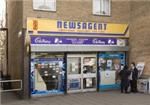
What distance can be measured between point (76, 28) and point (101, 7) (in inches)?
86.8

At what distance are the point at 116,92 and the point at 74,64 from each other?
2.68 m

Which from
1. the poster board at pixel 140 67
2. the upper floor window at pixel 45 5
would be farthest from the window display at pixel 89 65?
the upper floor window at pixel 45 5

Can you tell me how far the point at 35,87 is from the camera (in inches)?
671

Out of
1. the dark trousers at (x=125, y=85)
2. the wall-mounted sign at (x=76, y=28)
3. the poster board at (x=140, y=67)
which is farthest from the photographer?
the poster board at (x=140, y=67)

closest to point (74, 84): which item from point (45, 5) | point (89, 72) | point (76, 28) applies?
point (89, 72)

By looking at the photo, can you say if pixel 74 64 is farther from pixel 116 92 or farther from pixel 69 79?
pixel 116 92

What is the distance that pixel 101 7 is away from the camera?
19172 mm

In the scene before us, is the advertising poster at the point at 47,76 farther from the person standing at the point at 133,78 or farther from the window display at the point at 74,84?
the person standing at the point at 133,78

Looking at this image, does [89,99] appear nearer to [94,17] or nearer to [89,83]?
[89,83]

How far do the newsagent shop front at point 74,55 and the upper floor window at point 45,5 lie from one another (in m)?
0.63

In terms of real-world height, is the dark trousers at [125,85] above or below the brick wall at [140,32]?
below

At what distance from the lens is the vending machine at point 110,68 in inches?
748

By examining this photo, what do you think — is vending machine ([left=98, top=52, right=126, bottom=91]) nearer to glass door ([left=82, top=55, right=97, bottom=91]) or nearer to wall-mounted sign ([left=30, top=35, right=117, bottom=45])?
glass door ([left=82, top=55, right=97, bottom=91])

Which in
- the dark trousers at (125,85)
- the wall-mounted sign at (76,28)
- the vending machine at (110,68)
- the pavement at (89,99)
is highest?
the wall-mounted sign at (76,28)
